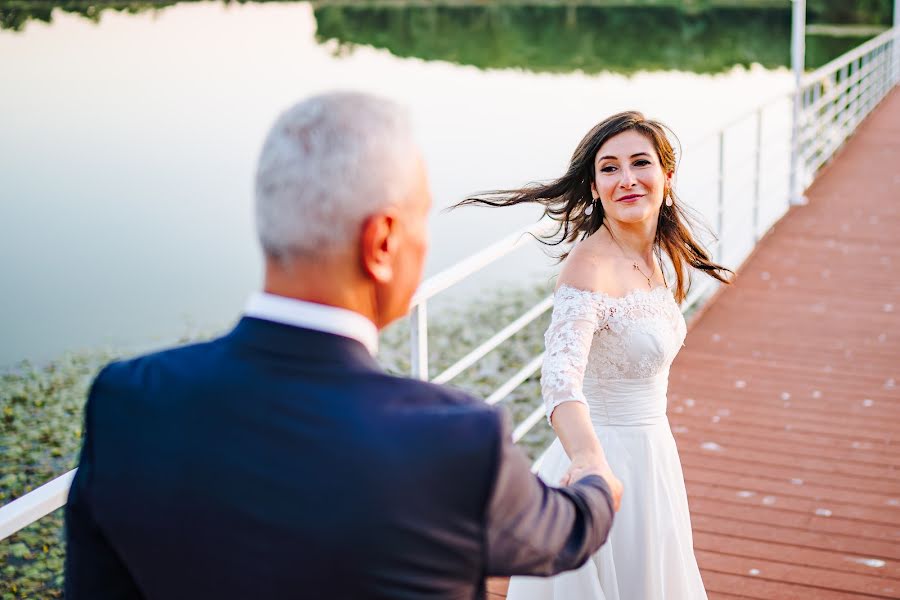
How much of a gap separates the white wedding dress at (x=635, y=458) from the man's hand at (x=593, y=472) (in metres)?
0.56

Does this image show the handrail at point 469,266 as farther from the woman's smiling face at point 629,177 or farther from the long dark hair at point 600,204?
the woman's smiling face at point 629,177

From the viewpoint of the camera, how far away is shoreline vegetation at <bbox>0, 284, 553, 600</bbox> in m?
5.82

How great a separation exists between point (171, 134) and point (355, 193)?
15.7 metres

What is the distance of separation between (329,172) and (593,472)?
0.54 m

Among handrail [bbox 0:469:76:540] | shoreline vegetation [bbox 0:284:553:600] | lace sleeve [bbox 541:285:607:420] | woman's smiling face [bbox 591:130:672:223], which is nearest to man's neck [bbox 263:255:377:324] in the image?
handrail [bbox 0:469:76:540]

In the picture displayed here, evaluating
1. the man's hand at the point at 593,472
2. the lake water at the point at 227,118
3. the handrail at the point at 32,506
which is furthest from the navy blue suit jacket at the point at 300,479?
the lake water at the point at 227,118

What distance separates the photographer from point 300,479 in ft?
2.95

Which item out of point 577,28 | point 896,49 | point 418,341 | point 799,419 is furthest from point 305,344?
point 577,28

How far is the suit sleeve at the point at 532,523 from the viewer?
94 cm

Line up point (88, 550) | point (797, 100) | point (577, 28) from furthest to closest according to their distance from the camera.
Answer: point (577, 28) < point (797, 100) < point (88, 550)

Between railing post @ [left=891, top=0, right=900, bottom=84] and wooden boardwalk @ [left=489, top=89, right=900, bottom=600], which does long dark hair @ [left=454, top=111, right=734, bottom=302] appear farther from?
railing post @ [left=891, top=0, right=900, bottom=84]

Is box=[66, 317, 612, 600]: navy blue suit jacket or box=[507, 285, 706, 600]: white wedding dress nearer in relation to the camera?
box=[66, 317, 612, 600]: navy blue suit jacket

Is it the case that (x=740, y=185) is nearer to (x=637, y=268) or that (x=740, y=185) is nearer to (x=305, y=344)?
(x=637, y=268)

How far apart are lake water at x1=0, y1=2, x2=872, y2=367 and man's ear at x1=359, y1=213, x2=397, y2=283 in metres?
2.62
